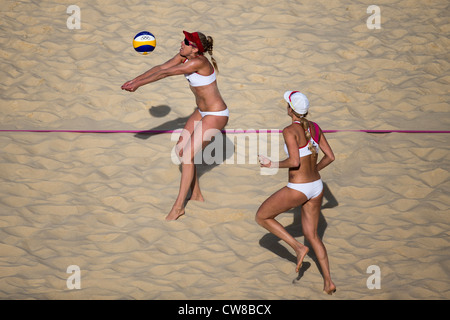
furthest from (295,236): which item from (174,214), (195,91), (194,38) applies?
(194,38)

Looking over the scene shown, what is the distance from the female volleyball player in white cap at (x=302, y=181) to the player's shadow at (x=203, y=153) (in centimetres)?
194

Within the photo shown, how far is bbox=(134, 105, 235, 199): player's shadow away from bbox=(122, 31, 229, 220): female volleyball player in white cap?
33.8 inches

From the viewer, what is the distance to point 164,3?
32.4 feet

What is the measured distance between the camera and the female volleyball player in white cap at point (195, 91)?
17.8 feet

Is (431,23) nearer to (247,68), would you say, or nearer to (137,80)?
(247,68)

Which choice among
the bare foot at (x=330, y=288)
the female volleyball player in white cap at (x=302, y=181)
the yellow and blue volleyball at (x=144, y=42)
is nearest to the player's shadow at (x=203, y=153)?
the yellow and blue volleyball at (x=144, y=42)

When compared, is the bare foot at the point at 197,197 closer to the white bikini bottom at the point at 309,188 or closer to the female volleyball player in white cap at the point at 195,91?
the female volleyball player in white cap at the point at 195,91

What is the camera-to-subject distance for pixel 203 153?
6.86m

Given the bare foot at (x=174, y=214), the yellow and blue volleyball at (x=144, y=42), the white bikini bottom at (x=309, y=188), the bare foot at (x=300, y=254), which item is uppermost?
the yellow and blue volleyball at (x=144, y=42)

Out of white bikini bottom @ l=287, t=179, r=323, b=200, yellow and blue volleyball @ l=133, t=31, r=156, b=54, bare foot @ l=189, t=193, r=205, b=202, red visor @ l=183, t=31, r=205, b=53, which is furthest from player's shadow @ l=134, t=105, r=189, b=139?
white bikini bottom @ l=287, t=179, r=323, b=200

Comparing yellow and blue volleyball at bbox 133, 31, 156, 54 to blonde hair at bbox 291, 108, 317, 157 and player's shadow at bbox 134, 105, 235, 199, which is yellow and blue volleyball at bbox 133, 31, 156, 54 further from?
blonde hair at bbox 291, 108, 317, 157

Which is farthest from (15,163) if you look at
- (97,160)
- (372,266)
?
(372,266)

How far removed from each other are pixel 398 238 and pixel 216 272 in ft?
5.76

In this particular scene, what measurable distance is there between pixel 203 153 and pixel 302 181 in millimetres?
2483
